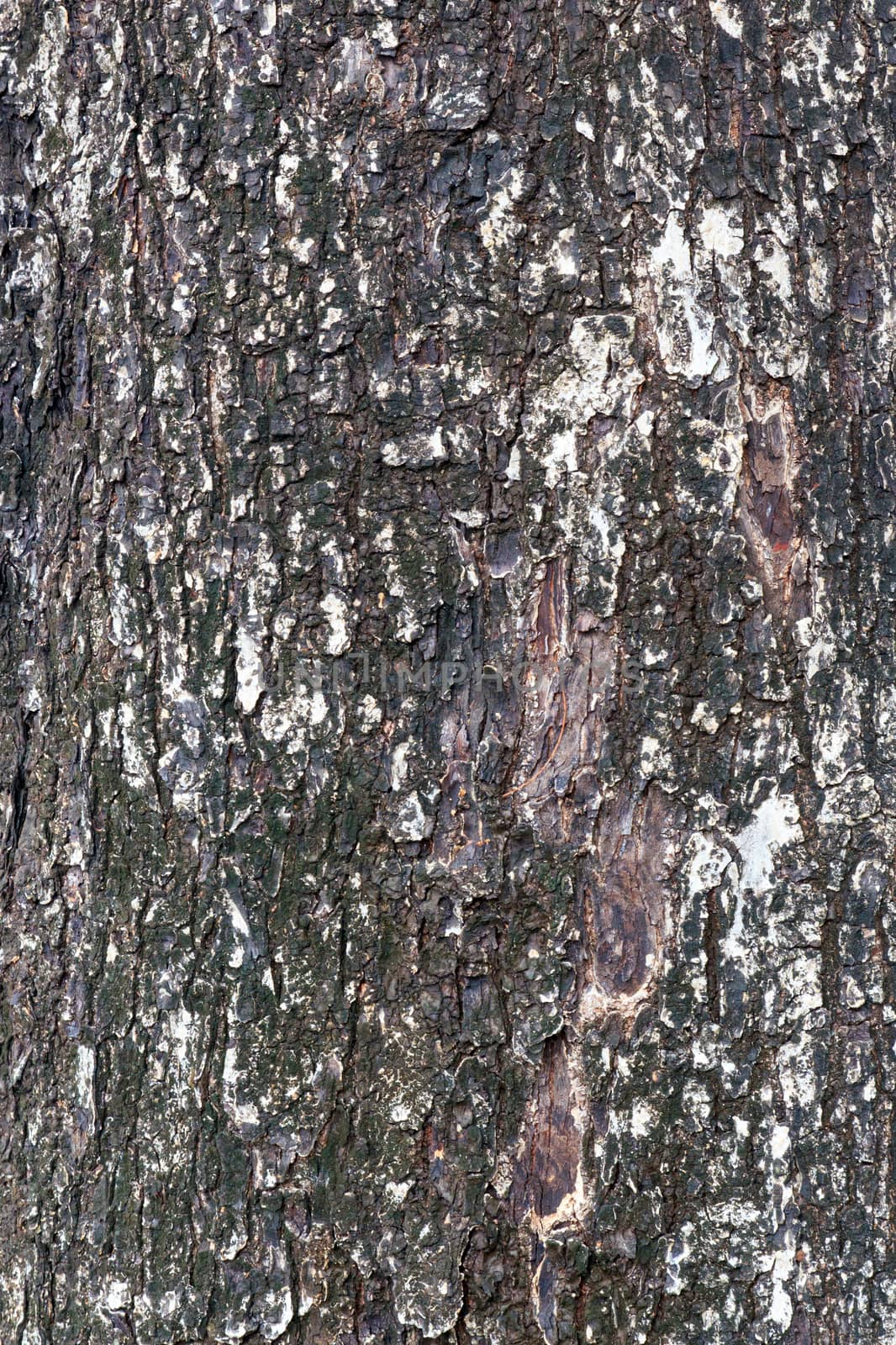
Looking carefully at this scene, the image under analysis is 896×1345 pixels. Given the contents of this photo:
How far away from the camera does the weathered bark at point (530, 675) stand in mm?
1290

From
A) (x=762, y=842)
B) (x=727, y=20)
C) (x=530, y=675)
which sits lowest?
(x=762, y=842)

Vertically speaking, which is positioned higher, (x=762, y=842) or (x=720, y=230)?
(x=720, y=230)

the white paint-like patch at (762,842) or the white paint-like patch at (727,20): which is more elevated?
the white paint-like patch at (727,20)

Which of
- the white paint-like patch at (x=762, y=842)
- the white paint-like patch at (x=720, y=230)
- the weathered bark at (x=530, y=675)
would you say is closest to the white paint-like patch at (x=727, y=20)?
the weathered bark at (x=530, y=675)

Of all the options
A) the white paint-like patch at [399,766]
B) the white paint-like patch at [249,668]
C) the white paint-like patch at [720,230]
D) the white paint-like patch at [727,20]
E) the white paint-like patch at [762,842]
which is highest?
the white paint-like patch at [727,20]

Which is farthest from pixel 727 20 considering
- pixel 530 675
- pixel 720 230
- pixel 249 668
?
pixel 249 668

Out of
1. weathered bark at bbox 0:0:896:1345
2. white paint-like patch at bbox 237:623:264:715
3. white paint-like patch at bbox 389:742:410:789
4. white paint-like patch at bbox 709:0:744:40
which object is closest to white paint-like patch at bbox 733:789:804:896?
weathered bark at bbox 0:0:896:1345

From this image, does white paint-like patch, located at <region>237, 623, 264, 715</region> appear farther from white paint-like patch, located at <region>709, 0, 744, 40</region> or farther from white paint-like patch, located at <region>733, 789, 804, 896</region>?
white paint-like patch, located at <region>709, 0, 744, 40</region>

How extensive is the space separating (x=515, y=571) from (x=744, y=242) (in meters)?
0.46

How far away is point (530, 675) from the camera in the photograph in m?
1.32

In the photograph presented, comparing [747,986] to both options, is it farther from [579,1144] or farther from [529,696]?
[529,696]

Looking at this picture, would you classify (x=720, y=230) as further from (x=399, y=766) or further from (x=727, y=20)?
(x=399, y=766)

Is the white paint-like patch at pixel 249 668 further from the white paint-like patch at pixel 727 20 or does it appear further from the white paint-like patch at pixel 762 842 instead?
the white paint-like patch at pixel 727 20

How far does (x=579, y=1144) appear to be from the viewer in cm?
130
